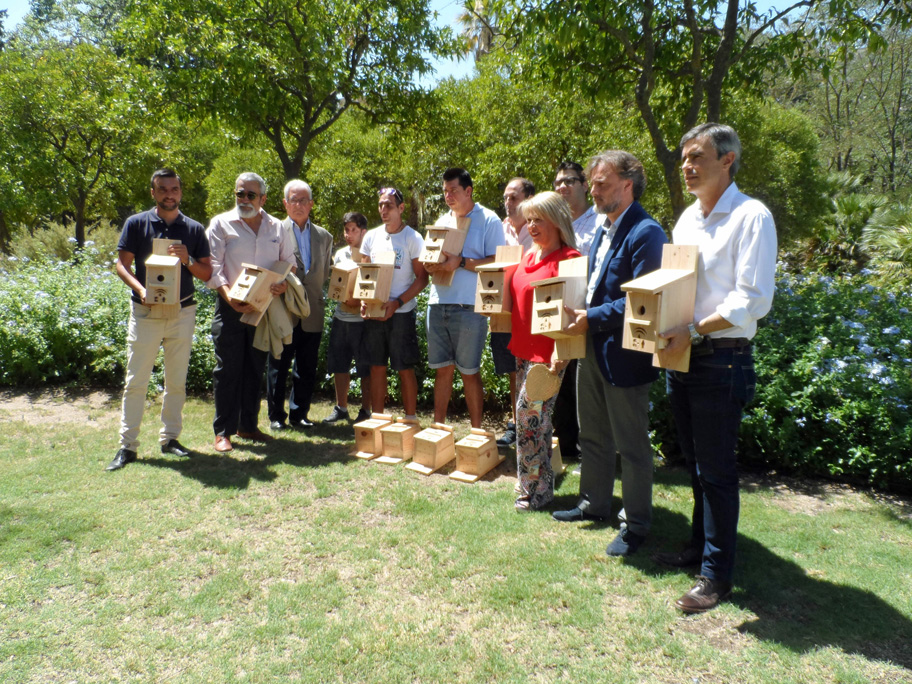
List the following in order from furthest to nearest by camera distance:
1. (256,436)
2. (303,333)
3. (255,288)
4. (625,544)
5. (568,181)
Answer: (303,333)
(256,436)
(255,288)
(568,181)
(625,544)

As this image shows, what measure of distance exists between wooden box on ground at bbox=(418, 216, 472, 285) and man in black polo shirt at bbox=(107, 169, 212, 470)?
1851 millimetres

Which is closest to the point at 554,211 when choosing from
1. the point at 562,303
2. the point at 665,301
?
the point at 562,303

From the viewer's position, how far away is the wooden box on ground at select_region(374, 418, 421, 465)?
18.3ft

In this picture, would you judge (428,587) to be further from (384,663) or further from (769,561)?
(769,561)

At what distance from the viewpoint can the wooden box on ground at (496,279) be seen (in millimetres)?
4703

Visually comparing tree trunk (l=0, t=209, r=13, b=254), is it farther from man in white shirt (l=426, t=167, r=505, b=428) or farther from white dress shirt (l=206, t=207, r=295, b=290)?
man in white shirt (l=426, t=167, r=505, b=428)

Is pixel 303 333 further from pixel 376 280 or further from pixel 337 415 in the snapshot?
pixel 376 280

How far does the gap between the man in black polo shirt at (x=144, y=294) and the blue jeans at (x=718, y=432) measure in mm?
4008

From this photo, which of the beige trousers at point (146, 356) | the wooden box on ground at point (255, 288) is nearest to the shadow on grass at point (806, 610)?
the wooden box on ground at point (255, 288)

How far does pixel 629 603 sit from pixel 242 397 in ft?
13.0

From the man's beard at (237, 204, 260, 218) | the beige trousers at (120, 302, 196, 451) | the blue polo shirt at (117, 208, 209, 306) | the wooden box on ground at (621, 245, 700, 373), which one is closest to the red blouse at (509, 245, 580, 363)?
the wooden box on ground at (621, 245, 700, 373)

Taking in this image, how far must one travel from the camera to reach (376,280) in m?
5.76

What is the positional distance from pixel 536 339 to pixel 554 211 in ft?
2.73

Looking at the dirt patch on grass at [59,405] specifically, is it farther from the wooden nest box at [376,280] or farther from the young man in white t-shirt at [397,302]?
the wooden nest box at [376,280]
